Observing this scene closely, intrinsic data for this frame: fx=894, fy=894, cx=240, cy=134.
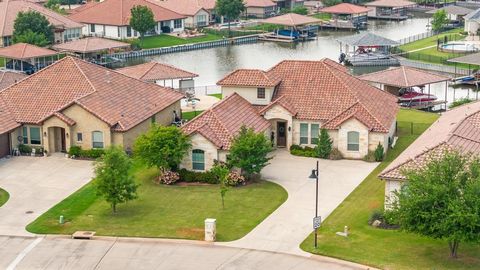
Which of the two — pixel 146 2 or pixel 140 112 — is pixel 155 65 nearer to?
pixel 140 112

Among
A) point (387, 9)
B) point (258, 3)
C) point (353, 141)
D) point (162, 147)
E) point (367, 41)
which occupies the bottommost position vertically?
point (353, 141)

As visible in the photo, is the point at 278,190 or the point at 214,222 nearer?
the point at 214,222

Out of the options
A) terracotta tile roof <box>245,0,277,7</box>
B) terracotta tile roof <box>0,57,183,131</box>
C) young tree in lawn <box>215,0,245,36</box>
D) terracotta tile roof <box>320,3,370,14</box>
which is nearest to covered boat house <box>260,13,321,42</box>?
young tree in lawn <box>215,0,245,36</box>

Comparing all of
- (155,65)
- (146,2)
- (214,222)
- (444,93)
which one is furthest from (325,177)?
(146,2)

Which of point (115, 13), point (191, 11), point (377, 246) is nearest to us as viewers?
point (377, 246)

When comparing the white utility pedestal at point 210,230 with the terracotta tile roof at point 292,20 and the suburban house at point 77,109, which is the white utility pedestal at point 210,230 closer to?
the suburban house at point 77,109

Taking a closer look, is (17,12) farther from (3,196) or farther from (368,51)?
(3,196)

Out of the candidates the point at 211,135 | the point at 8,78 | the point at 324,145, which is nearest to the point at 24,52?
the point at 8,78
